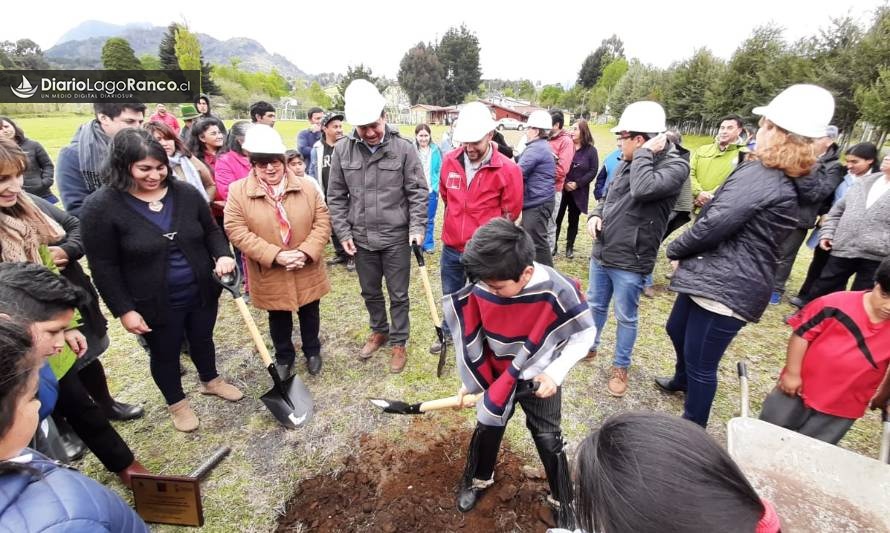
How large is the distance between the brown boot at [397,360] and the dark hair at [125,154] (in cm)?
240

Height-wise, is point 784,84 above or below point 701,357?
above

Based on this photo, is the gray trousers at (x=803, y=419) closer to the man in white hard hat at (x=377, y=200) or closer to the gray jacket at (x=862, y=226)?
the gray jacket at (x=862, y=226)

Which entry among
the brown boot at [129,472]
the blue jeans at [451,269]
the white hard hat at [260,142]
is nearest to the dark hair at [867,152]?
the blue jeans at [451,269]

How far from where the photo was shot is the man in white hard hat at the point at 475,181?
11.3 feet

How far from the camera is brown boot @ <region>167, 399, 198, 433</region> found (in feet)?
9.84

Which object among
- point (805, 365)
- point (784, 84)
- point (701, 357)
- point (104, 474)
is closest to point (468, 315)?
point (701, 357)

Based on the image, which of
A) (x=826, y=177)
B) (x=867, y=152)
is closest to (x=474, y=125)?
(x=826, y=177)

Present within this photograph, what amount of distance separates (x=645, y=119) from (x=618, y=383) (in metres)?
2.14

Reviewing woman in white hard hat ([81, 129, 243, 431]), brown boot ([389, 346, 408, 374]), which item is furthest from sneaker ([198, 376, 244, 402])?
brown boot ([389, 346, 408, 374])

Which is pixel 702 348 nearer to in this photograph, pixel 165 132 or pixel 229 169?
pixel 229 169

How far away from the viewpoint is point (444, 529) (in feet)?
7.44

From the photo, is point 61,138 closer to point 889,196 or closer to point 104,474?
point 104,474

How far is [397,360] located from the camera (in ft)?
12.4

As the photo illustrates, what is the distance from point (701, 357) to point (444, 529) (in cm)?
191
